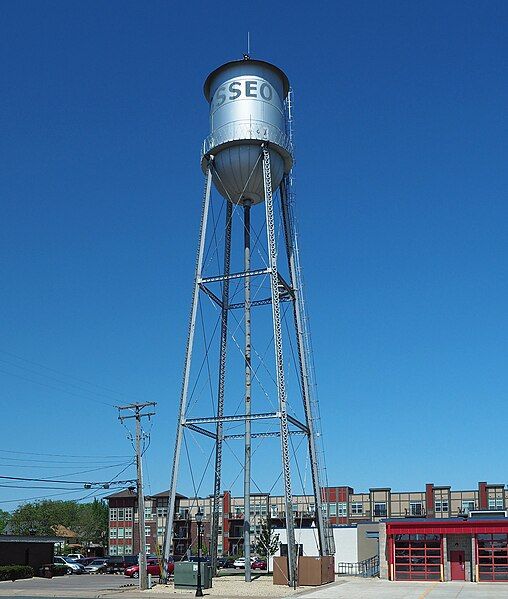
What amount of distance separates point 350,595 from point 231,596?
550 cm

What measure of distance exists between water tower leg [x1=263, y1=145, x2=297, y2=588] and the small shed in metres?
27.1

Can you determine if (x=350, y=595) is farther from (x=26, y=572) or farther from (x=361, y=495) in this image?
(x=361, y=495)

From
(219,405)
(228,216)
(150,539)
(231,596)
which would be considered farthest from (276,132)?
(150,539)

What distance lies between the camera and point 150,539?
108250mm

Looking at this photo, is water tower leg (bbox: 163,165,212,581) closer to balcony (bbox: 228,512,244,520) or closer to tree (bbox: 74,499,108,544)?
balcony (bbox: 228,512,244,520)

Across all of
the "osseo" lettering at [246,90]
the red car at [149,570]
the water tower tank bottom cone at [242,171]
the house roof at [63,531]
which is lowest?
the house roof at [63,531]

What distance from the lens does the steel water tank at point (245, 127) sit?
150 ft

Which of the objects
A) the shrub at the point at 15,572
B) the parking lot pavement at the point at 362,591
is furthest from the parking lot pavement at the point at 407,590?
the shrub at the point at 15,572

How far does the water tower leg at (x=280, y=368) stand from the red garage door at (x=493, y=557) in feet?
37.2

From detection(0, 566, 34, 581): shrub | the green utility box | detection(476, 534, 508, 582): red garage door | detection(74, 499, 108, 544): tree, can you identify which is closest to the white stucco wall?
detection(476, 534, 508, 582): red garage door

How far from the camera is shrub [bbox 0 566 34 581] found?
A: 55250 mm

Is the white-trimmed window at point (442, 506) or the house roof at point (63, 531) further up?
the white-trimmed window at point (442, 506)

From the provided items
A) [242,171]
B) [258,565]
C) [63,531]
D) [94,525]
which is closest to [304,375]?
[242,171]

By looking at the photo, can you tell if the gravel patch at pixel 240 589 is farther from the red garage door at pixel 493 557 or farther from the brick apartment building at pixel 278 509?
the brick apartment building at pixel 278 509
